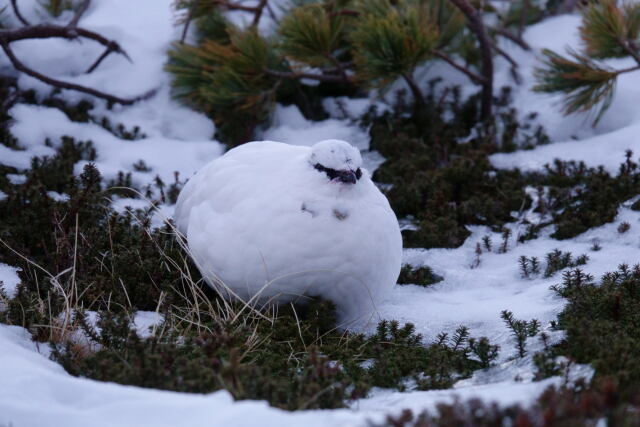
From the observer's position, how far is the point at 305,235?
3.56 m

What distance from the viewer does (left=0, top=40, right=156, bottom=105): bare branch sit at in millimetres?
5918

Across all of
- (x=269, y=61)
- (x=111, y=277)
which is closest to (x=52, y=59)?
(x=269, y=61)

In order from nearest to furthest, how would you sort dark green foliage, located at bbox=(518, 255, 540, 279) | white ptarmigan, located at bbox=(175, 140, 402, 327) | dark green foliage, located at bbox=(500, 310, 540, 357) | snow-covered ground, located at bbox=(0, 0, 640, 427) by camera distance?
1. snow-covered ground, located at bbox=(0, 0, 640, 427)
2. dark green foliage, located at bbox=(500, 310, 540, 357)
3. white ptarmigan, located at bbox=(175, 140, 402, 327)
4. dark green foliage, located at bbox=(518, 255, 540, 279)

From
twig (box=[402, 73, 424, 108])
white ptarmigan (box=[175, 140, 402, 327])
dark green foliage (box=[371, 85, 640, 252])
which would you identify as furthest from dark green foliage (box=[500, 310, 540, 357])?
→ twig (box=[402, 73, 424, 108])

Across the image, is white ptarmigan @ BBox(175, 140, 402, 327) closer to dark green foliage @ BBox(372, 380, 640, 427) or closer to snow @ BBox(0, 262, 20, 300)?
snow @ BBox(0, 262, 20, 300)

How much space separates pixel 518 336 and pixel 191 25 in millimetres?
5585

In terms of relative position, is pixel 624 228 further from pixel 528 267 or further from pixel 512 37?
pixel 512 37

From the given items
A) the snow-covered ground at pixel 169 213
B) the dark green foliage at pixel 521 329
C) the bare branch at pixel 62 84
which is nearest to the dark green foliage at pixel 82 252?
the snow-covered ground at pixel 169 213

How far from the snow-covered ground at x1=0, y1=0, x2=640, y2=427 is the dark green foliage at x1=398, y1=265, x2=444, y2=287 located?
0.07 meters

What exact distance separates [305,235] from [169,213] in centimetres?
211

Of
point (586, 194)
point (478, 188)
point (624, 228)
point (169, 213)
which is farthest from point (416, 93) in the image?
point (169, 213)

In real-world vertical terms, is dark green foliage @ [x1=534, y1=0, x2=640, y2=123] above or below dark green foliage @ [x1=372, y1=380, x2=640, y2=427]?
above

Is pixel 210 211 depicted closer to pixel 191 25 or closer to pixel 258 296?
pixel 258 296

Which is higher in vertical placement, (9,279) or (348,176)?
(348,176)
